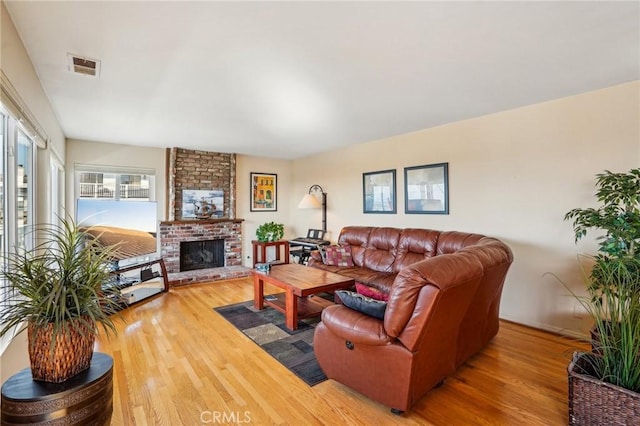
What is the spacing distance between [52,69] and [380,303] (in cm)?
312

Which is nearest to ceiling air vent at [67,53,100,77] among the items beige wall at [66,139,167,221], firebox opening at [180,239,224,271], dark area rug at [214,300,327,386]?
dark area rug at [214,300,327,386]

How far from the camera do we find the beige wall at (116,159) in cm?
493

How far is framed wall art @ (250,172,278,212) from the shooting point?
6746 mm

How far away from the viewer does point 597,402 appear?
1.74 metres

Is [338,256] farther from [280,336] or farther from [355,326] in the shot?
[355,326]

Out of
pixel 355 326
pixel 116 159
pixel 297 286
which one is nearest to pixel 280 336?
pixel 297 286

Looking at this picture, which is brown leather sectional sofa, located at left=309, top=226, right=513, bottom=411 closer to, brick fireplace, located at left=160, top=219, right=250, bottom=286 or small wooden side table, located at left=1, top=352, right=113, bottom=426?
small wooden side table, located at left=1, top=352, right=113, bottom=426

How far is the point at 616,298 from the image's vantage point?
72.7 inches

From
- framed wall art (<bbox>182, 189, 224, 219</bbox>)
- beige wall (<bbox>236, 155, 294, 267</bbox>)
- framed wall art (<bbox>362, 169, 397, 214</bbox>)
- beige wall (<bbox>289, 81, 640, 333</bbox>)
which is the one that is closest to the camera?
beige wall (<bbox>289, 81, 640, 333</bbox>)

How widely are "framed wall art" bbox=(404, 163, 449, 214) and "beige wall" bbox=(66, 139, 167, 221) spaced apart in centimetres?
436

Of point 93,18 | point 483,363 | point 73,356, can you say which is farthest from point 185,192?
point 483,363

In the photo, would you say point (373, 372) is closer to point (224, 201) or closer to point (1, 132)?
point (1, 132)

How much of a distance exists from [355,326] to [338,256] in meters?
2.53

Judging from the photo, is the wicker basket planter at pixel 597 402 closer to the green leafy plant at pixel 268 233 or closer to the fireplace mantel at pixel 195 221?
the green leafy plant at pixel 268 233
